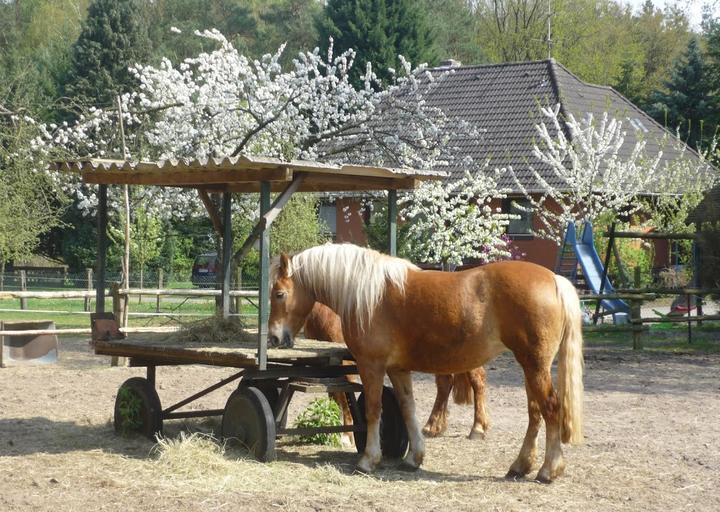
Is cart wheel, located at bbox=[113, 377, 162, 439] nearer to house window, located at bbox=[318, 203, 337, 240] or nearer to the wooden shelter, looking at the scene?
→ the wooden shelter

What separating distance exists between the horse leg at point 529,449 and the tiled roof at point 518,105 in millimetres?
20968

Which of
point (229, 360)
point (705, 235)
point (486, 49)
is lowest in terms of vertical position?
point (229, 360)

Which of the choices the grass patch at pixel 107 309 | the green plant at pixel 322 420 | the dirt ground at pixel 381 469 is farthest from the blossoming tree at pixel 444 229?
the green plant at pixel 322 420

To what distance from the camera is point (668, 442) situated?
26.5 feet

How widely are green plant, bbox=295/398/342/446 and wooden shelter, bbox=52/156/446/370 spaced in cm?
128

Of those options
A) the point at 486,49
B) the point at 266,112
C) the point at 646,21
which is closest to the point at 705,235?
the point at 266,112

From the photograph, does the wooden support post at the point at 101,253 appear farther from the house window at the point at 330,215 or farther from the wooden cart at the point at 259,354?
the house window at the point at 330,215

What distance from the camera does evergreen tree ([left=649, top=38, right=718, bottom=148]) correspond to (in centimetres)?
3384

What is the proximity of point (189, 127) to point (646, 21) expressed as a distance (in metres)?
38.4

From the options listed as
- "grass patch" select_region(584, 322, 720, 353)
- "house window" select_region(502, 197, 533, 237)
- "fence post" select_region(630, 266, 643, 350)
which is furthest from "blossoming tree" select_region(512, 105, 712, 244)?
"fence post" select_region(630, 266, 643, 350)

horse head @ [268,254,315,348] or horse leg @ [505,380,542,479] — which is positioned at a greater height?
horse head @ [268,254,315,348]

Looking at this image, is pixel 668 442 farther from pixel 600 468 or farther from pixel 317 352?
pixel 317 352

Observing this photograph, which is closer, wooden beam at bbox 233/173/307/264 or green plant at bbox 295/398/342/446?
wooden beam at bbox 233/173/307/264

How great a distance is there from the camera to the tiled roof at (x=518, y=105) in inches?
1125
